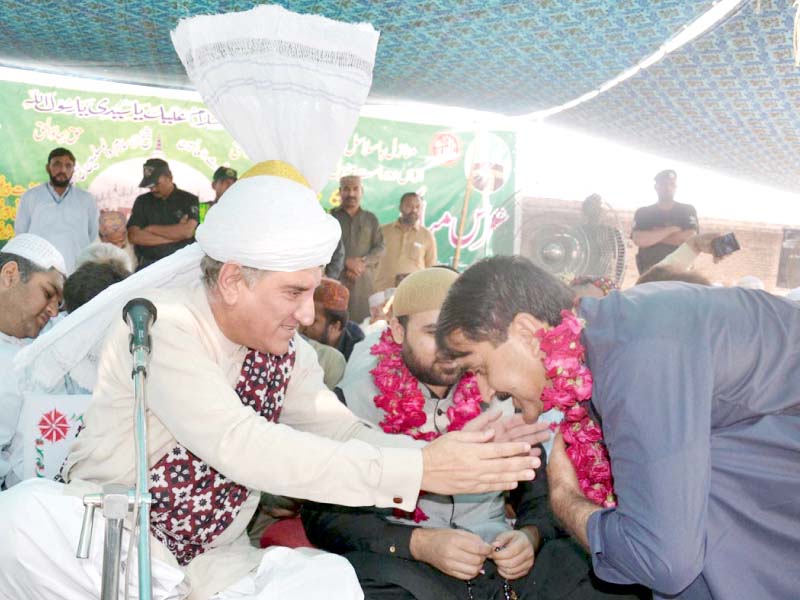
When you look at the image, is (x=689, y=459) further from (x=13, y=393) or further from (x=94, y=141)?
(x=94, y=141)

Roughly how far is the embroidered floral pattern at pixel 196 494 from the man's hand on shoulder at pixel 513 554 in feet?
3.20

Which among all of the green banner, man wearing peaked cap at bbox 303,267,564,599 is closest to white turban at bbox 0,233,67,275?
man wearing peaked cap at bbox 303,267,564,599

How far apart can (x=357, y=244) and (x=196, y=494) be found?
6.04 meters

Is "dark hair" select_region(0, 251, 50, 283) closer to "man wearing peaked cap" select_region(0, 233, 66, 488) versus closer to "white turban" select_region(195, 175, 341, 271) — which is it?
"man wearing peaked cap" select_region(0, 233, 66, 488)

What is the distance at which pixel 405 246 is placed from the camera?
899cm

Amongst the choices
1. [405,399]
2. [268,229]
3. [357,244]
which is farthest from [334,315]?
[357,244]

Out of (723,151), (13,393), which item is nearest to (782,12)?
(723,151)

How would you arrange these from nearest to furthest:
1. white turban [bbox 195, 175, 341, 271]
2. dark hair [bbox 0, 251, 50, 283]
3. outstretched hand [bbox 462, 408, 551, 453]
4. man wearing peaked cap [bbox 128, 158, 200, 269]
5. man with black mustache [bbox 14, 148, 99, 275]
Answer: white turban [bbox 195, 175, 341, 271]
outstretched hand [bbox 462, 408, 551, 453]
dark hair [bbox 0, 251, 50, 283]
man wearing peaked cap [bbox 128, 158, 200, 269]
man with black mustache [bbox 14, 148, 99, 275]

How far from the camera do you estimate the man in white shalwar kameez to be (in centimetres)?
236

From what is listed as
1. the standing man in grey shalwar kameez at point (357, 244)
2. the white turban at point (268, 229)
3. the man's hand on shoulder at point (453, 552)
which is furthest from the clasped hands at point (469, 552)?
the standing man in grey shalwar kameez at point (357, 244)

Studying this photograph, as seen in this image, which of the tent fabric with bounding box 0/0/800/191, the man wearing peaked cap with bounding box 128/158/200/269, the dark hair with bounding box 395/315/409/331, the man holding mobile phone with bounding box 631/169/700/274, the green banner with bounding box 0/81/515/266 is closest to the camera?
the dark hair with bounding box 395/315/409/331

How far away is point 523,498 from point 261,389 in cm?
131

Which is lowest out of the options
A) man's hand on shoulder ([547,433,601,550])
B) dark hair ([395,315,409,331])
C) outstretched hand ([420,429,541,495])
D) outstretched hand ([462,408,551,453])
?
man's hand on shoulder ([547,433,601,550])

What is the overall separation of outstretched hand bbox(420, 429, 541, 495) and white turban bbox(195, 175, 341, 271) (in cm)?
68
